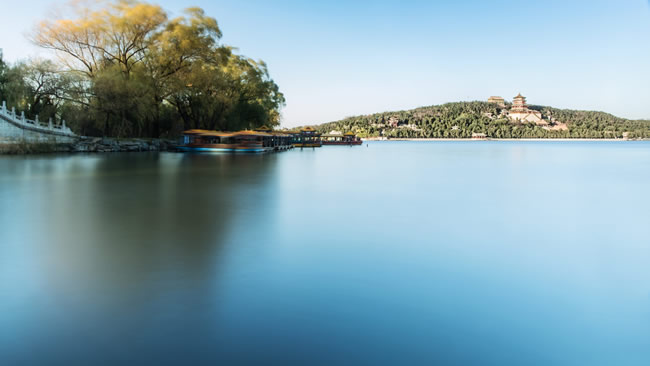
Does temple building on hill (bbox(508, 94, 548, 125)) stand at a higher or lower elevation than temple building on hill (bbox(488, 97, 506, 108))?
lower

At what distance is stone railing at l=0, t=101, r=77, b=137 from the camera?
21.0m

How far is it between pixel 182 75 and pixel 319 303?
29944mm

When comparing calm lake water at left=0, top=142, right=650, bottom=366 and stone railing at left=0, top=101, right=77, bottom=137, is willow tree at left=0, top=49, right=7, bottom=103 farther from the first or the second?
calm lake water at left=0, top=142, right=650, bottom=366

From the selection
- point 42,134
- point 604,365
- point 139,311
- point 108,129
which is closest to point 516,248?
point 604,365

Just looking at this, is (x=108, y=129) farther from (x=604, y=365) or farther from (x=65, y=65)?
(x=604, y=365)

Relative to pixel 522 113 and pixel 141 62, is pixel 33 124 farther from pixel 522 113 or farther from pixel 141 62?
pixel 522 113

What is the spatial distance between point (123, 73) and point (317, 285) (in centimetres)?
2843

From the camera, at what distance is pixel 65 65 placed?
27.4m

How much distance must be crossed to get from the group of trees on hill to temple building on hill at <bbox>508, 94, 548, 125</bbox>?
121m

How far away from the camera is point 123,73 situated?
91.5ft

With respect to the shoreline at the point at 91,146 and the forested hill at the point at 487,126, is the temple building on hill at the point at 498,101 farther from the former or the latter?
the shoreline at the point at 91,146

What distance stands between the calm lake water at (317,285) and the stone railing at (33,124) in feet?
51.6

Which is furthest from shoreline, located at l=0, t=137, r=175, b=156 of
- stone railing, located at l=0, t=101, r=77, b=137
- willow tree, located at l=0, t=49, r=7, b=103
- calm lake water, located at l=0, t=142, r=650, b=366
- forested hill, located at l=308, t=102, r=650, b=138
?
forested hill, located at l=308, t=102, r=650, b=138

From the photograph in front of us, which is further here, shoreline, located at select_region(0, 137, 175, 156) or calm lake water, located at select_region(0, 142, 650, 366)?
shoreline, located at select_region(0, 137, 175, 156)
